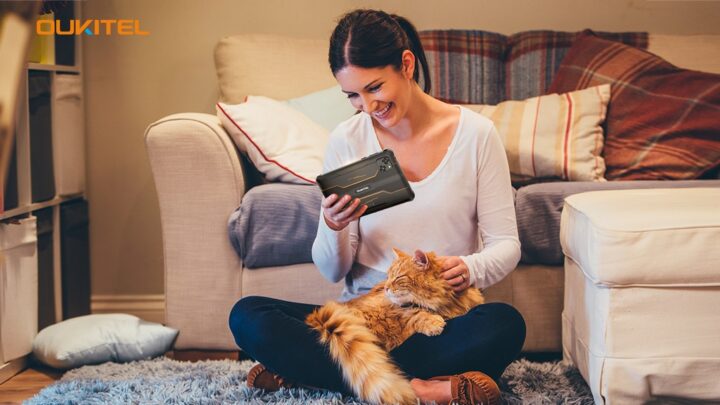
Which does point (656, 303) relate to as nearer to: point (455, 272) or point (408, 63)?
point (455, 272)

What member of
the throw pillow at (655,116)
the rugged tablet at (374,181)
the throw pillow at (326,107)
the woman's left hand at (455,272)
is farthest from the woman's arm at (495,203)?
the throw pillow at (326,107)

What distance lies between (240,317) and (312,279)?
1.43 ft

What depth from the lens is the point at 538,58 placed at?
2.58m

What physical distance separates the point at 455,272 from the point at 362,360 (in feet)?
0.80

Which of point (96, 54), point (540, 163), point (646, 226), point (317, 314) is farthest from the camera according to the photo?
point (96, 54)

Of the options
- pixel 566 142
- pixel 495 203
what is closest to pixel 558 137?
pixel 566 142

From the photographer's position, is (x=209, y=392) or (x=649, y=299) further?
(x=209, y=392)

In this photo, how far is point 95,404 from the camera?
165cm

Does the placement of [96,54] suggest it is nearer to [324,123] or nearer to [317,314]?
[324,123]

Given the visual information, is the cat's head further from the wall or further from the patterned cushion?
the wall

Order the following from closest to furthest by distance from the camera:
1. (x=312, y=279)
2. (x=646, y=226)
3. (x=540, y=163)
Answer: (x=646, y=226), (x=312, y=279), (x=540, y=163)

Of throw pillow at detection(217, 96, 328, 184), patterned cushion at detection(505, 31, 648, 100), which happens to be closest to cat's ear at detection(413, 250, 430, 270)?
throw pillow at detection(217, 96, 328, 184)

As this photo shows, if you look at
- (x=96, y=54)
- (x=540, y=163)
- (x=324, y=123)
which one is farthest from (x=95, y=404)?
(x=96, y=54)

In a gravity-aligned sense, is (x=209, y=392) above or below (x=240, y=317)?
below
